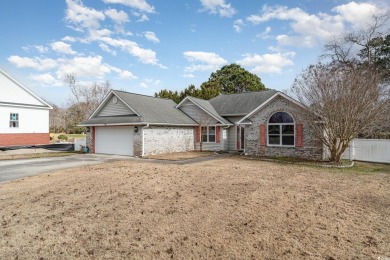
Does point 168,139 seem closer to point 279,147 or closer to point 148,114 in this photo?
point 148,114

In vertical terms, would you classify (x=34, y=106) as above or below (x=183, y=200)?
above

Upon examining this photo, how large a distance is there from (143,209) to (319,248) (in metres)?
4.14

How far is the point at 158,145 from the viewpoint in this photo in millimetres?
20219

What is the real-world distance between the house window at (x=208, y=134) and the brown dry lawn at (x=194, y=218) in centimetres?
1373

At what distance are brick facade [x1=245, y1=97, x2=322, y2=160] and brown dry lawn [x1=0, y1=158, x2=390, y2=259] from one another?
7.00m

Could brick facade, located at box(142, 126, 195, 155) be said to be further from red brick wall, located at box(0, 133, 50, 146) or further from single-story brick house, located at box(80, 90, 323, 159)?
red brick wall, located at box(0, 133, 50, 146)

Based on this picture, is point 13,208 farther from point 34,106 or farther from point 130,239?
point 34,106

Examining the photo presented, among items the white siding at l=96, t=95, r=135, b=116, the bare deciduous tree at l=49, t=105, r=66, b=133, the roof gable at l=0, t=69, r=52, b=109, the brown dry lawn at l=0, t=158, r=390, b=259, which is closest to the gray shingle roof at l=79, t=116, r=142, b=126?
the white siding at l=96, t=95, r=135, b=116

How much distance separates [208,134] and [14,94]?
60.6ft

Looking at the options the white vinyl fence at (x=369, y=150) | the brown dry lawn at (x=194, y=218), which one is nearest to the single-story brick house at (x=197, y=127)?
the white vinyl fence at (x=369, y=150)

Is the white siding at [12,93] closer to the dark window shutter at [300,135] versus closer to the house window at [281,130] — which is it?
the house window at [281,130]

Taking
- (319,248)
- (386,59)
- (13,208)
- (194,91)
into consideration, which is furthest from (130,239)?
(386,59)

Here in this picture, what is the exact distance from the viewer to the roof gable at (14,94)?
23.0m

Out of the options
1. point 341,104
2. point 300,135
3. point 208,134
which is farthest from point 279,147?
point 208,134
